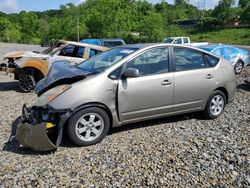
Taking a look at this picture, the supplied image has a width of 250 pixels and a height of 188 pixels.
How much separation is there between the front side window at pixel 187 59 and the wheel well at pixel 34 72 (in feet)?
17.6

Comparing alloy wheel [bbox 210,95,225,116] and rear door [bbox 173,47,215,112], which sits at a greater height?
rear door [bbox 173,47,215,112]

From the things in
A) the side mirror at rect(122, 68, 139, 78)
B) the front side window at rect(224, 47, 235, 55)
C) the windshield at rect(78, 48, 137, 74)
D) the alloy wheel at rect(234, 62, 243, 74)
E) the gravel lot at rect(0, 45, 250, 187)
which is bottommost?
the gravel lot at rect(0, 45, 250, 187)

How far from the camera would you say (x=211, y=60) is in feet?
21.2

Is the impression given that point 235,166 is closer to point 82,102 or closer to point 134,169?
point 134,169

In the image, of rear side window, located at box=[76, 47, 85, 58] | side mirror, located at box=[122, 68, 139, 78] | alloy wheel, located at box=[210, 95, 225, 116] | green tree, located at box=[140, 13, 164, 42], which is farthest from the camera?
Answer: green tree, located at box=[140, 13, 164, 42]

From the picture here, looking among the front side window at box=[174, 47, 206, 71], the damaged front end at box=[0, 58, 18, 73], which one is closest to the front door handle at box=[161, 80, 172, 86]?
the front side window at box=[174, 47, 206, 71]

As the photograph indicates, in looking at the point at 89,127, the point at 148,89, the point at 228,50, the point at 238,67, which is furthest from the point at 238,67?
the point at 89,127

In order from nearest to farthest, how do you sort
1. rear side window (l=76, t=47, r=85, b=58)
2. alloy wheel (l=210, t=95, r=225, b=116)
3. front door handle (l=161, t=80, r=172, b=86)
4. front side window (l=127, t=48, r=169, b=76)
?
front side window (l=127, t=48, r=169, b=76) < front door handle (l=161, t=80, r=172, b=86) < alloy wheel (l=210, t=95, r=225, b=116) < rear side window (l=76, t=47, r=85, b=58)

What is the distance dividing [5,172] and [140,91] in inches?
97.3

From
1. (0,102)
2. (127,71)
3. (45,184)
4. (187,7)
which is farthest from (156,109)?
(187,7)

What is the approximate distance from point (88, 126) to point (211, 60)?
300cm

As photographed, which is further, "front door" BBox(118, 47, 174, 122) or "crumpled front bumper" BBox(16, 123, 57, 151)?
"front door" BBox(118, 47, 174, 122)

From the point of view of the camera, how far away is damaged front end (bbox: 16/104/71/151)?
15.3ft

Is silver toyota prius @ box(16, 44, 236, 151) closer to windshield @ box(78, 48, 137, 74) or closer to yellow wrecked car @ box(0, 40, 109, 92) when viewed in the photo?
windshield @ box(78, 48, 137, 74)
